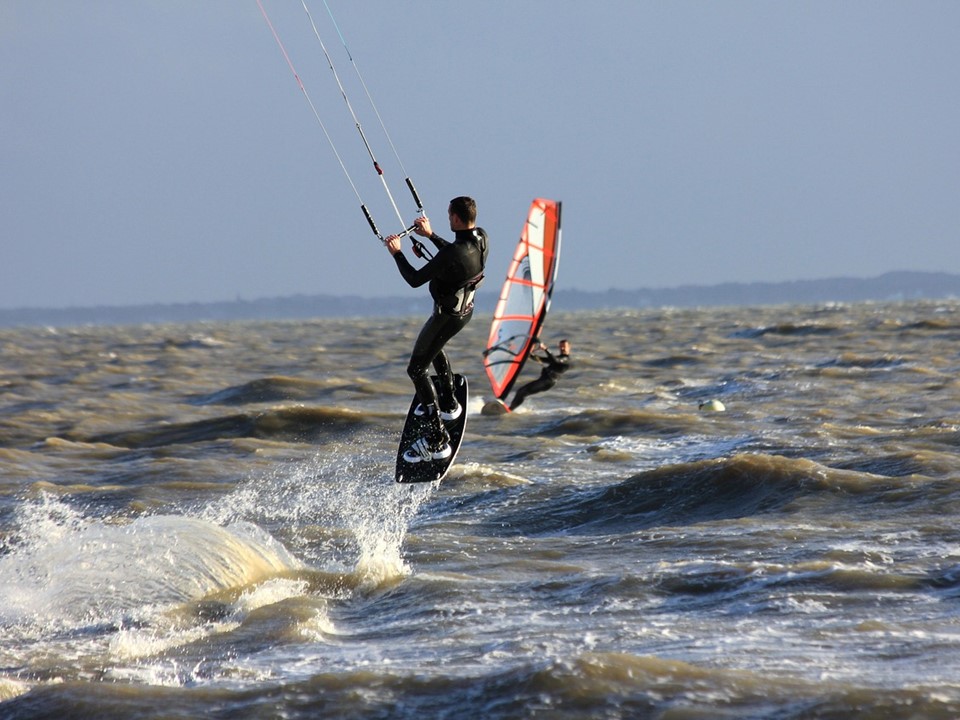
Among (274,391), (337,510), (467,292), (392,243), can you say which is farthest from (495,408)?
(392,243)

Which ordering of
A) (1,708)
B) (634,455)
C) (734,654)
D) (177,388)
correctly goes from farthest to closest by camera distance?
(177,388), (634,455), (734,654), (1,708)

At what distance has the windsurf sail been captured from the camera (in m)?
22.1

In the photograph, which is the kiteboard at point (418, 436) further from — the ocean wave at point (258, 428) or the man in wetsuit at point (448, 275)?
the ocean wave at point (258, 428)

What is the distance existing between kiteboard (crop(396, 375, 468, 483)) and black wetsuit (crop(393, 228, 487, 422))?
39.3 inches

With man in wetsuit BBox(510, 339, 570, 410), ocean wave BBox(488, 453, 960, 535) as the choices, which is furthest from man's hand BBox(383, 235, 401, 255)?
man in wetsuit BBox(510, 339, 570, 410)

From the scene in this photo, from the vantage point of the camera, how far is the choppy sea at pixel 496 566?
6.96 metres

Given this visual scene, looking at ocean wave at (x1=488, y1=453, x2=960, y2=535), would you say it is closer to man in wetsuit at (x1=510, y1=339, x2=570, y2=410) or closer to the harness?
the harness

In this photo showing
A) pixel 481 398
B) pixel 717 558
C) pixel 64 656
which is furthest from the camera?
pixel 481 398

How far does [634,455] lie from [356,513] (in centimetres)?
458

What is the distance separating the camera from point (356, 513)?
13.5m

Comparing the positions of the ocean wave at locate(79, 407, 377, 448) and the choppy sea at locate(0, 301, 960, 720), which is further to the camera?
the ocean wave at locate(79, 407, 377, 448)

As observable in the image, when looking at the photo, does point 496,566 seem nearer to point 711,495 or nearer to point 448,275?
point 448,275

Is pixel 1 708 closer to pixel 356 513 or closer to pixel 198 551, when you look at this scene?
pixel 198 551

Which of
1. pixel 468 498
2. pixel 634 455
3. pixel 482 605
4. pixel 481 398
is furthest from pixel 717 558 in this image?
pixel 481 398
